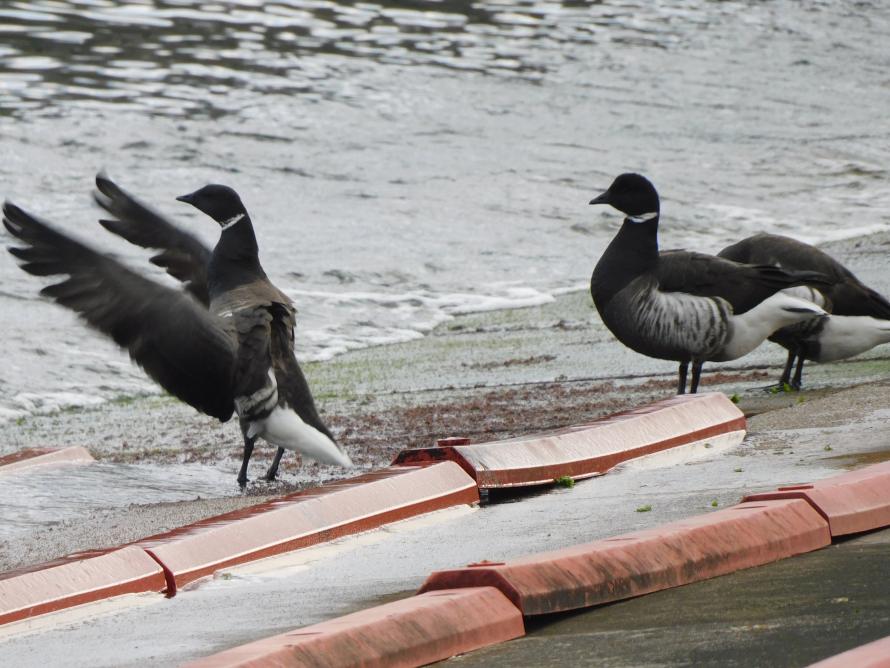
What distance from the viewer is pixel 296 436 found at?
7305 millimetres

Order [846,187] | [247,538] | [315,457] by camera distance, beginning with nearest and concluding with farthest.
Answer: [247,538]
[315,457]
[846,187]

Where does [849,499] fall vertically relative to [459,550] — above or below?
above

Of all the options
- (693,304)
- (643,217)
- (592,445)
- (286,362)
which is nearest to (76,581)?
(592,445)

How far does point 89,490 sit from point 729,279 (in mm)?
3777

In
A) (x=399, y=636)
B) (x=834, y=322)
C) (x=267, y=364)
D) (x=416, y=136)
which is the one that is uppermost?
(x=399, y=636)

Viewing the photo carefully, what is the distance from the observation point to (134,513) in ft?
20.3

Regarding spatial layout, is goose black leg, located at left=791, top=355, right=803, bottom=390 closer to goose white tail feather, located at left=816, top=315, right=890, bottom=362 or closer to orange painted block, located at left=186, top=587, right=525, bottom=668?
goose white tail feather, located at left=816, top=315, right=890, bottom=362

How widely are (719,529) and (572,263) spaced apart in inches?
470

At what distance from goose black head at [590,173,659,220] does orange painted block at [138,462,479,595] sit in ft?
12.9

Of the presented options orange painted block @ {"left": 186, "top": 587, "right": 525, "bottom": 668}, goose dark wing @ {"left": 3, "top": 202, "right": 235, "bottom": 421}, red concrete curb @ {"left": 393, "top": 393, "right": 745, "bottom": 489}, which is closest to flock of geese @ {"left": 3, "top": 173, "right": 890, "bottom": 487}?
goose dark wing @ {"left": 3, "top": 202, "right": 235, "bottom": 421}

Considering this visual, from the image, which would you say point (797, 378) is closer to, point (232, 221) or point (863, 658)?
point (232, 221)

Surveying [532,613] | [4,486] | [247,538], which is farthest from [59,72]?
[532,613]

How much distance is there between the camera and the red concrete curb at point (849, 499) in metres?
4.14

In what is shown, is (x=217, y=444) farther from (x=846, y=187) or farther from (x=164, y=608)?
(x=846, y=187)
